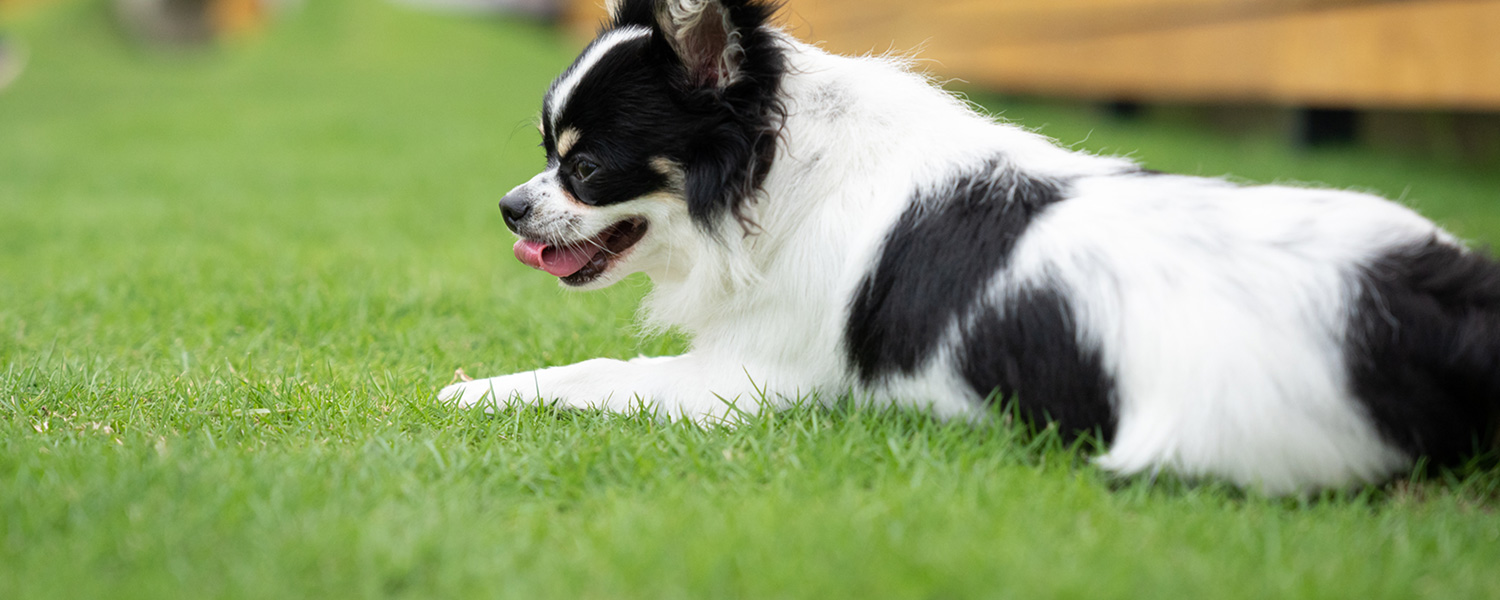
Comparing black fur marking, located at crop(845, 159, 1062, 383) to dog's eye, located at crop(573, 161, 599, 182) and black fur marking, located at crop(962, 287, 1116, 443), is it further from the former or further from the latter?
dog's eye, located at crop(573, 161, 599, 182)

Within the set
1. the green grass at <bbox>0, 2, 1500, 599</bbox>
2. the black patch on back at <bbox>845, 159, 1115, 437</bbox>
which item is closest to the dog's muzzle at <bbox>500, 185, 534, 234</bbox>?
the green grass at <bbox>0, 2, 1500, 599</bbox>

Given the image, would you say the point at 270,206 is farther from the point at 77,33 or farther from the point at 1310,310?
the point at 77,33

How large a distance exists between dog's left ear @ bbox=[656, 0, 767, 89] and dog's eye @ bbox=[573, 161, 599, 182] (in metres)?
0.38

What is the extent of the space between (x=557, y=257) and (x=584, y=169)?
320 mm

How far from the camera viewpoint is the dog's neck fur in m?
2.62

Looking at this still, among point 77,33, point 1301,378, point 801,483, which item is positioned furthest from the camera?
point 77,33

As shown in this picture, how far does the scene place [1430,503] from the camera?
2.21 meters

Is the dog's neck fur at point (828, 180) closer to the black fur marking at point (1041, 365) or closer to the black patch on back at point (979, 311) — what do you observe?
the black patch on back at point (979, 311)

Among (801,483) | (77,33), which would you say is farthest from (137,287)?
(77,33)

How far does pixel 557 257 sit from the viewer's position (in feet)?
10.3

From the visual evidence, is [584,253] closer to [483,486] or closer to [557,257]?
[557,257]

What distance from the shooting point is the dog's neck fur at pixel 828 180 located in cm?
262

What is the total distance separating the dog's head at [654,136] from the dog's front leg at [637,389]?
30 cm

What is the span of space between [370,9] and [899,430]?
2010cm
